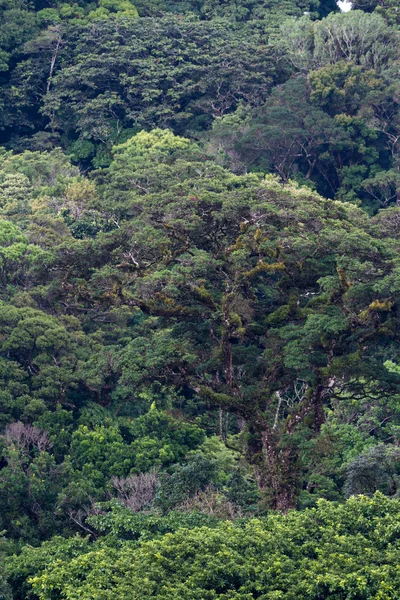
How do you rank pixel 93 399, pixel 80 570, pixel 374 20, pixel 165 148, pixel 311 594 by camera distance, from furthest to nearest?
pixel 374 20 → pixel 165 148 → pixel 93 399 → pixel 80 570 → pixel 311 594

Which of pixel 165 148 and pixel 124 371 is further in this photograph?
pixel 165 148

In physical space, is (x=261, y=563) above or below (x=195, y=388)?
above

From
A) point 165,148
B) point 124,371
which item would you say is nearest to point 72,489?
point 124,371

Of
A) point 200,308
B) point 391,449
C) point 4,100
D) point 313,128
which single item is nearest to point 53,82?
point 4,100

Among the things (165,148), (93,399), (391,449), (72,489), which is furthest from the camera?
(165,148)

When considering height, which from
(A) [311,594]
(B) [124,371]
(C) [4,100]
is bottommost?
→ (C) [4,100]

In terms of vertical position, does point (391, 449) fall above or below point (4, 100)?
above

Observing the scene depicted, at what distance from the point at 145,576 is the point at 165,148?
2412cm

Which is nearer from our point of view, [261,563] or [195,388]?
[261,563]

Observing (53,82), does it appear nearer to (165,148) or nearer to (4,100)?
(4,100)

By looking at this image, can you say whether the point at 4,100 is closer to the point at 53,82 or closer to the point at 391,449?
the point at 53,82

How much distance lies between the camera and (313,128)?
41.4 meters

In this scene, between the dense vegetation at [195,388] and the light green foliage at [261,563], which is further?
the dense vegetation at [195,388]

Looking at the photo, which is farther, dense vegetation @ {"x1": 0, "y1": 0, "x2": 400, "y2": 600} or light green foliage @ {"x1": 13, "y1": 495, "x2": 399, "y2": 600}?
dense vegetation @ {"x1": 0, "y1": 0, "x2": 400, "y2": 600}
